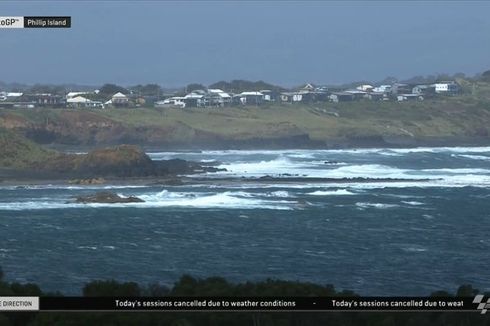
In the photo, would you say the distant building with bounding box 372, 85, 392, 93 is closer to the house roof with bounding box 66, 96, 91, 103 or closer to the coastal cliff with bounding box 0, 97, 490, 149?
the coastal cliff with bounding box 0, 97, 490, 149

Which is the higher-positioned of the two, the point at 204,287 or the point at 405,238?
the point at 204,287

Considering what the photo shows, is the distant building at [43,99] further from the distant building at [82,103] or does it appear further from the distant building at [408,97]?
the distant building at [408,97]

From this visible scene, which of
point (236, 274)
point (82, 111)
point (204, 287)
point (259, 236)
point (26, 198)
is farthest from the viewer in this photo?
point (82, 111)

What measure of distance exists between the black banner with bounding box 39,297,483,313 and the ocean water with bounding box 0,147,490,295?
1925 centimetres

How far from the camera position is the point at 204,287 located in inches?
472

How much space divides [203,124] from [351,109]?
66.5ft

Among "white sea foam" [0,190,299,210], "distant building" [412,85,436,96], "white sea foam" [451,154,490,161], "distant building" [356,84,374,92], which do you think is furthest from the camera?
"distant building" [412,85,436,96]

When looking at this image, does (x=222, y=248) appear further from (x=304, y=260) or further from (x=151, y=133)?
(x=151, y=133)

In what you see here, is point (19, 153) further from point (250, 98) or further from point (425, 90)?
point (425, 90)

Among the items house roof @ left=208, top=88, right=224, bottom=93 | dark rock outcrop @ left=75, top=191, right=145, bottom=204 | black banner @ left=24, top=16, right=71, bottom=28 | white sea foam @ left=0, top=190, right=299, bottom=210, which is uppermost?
black banner @ left=24, top=16, right=71, bottom=28

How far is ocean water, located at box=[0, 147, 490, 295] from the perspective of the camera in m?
31.5

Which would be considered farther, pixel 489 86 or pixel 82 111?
pixel 489 86

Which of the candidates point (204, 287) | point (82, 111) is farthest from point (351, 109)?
point (204, 287)

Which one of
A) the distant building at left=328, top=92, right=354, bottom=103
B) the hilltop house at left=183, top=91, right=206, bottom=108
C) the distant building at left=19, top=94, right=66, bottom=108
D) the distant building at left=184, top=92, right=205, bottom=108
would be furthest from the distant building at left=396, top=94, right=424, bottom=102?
the distant building at left=19, top=94, right=66, bottom=108
